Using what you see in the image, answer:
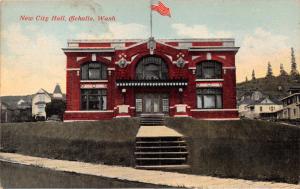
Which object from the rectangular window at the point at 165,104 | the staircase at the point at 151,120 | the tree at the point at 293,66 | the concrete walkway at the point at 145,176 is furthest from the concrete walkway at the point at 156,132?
the tree at the point at 293,66

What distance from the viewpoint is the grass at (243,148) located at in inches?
742

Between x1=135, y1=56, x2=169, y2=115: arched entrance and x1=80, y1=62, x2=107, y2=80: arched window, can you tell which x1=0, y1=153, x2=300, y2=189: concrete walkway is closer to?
x1=135, y1=56, x2=169, y2=115: arched entrance

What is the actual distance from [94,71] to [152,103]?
4.74 m

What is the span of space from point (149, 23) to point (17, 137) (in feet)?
32.8

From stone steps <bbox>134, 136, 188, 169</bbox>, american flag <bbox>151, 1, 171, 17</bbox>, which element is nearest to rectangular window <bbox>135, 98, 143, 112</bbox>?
stone steps <bbox>134, 136, 188, 169</bbox>

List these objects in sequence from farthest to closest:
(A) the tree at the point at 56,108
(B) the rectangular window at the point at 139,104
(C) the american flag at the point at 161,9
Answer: (A) the tree at the point at 56,108
(B) the rectangular window at the point at 139,104
(C) the american flag at the point at 161,9

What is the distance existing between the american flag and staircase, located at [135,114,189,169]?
6225 mm

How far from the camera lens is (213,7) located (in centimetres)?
2303

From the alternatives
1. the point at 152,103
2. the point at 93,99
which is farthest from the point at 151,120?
the point at 93,99

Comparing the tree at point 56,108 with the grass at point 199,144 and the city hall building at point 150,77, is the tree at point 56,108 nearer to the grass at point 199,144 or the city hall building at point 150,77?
the city hall building at point 150,77

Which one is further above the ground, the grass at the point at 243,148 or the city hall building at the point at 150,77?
the city hall building at the point at 150,77

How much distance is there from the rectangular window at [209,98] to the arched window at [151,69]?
2.78 meters

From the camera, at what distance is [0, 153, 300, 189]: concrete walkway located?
16.1 m

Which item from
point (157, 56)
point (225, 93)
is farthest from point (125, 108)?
point (225, 93)
